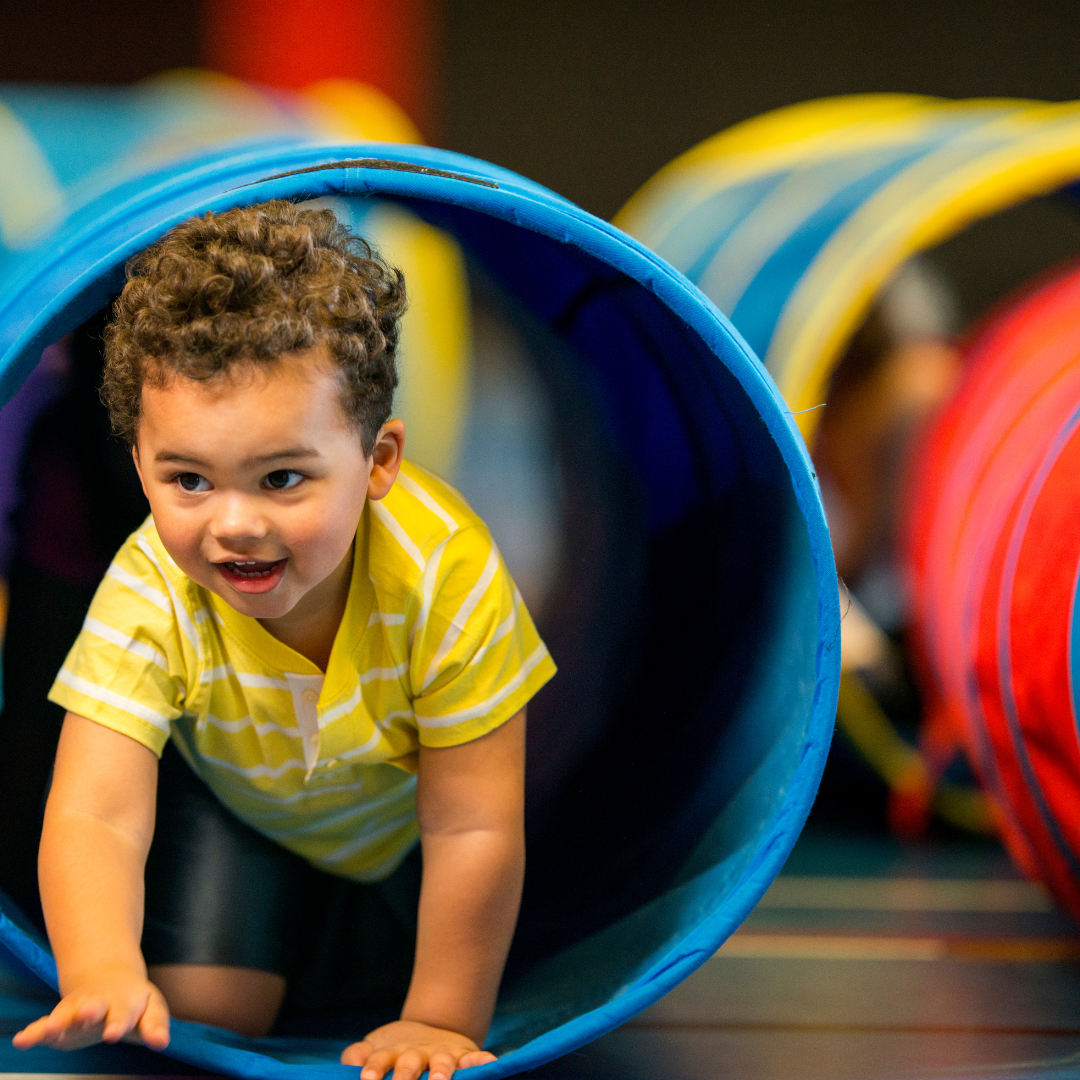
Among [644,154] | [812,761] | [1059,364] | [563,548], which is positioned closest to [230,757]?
[812,761]

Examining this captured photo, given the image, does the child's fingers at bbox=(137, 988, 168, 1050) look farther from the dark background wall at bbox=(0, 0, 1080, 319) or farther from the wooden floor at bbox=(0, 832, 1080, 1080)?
the dark background wall at bbox=(0, 0, 1080, 319)

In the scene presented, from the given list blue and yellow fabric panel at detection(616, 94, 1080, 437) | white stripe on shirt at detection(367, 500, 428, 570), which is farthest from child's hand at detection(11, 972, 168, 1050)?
blue and yellow fabric panel at detection(616, 94, 1080, 437)

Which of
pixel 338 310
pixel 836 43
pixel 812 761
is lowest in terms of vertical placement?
pixel 812 761

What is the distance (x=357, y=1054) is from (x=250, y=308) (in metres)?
0.51

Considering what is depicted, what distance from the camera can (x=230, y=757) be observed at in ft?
3.34

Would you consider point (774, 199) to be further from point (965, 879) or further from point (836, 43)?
point (836, 43)

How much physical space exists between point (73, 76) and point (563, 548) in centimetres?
279

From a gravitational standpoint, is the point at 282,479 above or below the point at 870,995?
above

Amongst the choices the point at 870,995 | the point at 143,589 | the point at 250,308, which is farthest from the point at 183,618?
the point at 870,995

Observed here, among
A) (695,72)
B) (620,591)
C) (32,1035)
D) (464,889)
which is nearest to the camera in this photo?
(32,1035)

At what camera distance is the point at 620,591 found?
1376 mm

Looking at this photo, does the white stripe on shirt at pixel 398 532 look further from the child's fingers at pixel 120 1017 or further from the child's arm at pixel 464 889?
the child's fingers at pixel 120 1017

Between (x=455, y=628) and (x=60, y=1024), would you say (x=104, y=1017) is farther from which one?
(x=455, y=628)

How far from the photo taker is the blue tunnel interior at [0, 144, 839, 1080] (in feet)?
2.80
